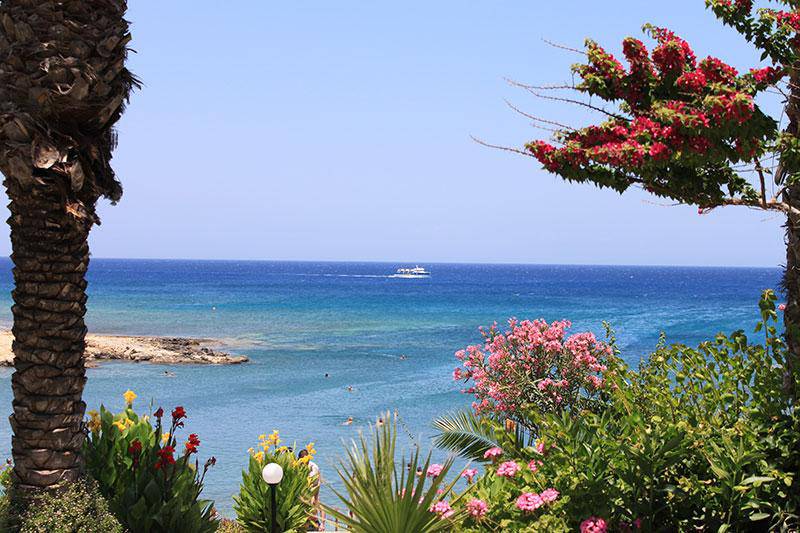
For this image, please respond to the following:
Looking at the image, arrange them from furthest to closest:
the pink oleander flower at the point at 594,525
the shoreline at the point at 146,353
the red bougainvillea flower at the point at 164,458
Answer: the shoreline at the point at 146,353, the red bougainvillea flower at the point at 164,458, the pink oleander flower at the point at 594,525

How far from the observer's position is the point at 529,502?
6.39 meters

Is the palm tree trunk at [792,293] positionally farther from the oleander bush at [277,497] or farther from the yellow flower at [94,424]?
the yellow flower at [94,424]

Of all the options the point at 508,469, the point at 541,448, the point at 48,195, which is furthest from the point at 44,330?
the point at 541,448

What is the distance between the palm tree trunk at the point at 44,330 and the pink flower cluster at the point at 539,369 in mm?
6326

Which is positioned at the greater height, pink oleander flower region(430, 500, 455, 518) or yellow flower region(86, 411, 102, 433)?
yellow flower region(86, 411, 102, 433)

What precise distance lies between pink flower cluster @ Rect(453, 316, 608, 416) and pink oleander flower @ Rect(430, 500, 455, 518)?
4.83 meters

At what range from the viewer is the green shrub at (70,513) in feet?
→ 22.6

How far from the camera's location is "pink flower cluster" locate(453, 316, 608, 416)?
11680mm

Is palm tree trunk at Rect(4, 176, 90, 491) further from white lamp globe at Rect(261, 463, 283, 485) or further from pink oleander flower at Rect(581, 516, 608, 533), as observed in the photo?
pink oleander flower at Rect(581, 516, 608, 533)

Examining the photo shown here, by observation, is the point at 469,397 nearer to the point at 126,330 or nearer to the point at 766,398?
the point at 766,398

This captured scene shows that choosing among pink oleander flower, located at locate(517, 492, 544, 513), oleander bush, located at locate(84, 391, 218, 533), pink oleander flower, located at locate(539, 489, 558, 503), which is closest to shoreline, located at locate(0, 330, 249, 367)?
oleander bush, located at locate(84, 391, 218, 533)

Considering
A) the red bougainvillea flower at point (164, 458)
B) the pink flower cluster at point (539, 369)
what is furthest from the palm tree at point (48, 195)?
the pink flower cluster at point (539, 369)

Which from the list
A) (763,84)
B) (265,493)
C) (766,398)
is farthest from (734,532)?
(265,493)

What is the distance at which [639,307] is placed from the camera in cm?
9481
